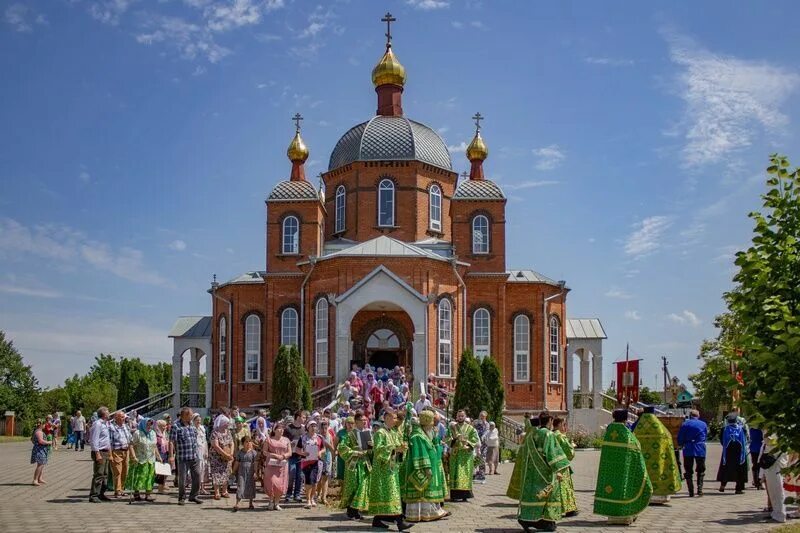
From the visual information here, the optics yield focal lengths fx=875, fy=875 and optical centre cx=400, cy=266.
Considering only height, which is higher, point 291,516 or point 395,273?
point 395,273

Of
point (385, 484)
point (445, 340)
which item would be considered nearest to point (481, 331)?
point (445, 340)

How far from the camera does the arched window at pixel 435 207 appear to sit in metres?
38.4

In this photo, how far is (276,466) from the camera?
1496cm

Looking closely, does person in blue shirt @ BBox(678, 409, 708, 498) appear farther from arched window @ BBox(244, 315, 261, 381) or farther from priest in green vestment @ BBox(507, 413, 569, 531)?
arched window @ BBox(244, 315, 261, 381)

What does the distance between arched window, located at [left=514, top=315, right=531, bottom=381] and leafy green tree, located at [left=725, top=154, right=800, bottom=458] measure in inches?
1120

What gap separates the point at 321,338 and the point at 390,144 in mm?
9602

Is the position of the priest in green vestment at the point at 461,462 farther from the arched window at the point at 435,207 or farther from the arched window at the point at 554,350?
the arched window at the point at 435,207

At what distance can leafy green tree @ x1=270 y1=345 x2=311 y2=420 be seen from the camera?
2911 cm

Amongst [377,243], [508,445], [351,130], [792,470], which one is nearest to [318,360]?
[377,243]

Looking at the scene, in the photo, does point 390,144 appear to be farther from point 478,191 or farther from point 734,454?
point 734,454

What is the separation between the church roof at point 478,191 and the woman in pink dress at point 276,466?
23.1 meters

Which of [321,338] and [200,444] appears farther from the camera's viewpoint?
[321,338]

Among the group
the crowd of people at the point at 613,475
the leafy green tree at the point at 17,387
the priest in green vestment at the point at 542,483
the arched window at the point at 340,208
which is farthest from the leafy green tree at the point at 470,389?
the leafy green tree at the point at 17,387

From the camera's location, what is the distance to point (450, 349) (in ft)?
109
